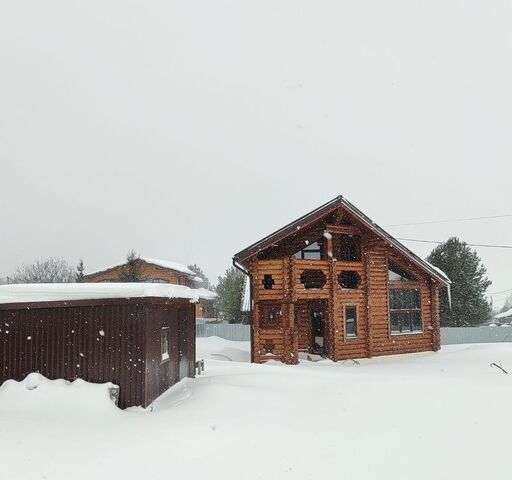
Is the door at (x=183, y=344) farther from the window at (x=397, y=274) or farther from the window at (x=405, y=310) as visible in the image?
the window at (x=397, y=274)

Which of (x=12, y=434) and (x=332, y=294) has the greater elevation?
(x=332, y=294)

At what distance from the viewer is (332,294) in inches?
802

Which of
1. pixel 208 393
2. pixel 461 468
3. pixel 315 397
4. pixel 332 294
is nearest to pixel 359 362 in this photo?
pixel 332 294

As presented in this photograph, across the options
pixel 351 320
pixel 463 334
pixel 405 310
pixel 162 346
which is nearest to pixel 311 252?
pixel 351 320

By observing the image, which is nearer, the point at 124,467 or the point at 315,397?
the point at 124,467

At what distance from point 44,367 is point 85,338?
1.09 metres

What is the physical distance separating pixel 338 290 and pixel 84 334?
41.4 feet

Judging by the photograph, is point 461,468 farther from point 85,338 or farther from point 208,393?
point 85,338

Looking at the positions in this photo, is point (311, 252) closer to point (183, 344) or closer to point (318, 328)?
point (318, 328)

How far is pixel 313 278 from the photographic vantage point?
22.1 meters

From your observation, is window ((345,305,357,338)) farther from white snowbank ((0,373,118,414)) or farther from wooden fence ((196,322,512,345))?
wooden fence ((196,322,512,345))

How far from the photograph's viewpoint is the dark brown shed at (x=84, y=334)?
33.1ft

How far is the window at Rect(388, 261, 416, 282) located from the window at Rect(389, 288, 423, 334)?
1.61 ft

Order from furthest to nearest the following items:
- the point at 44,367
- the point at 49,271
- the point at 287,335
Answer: the point at 49,271 < the point at 287,335 < the point at 44,367
